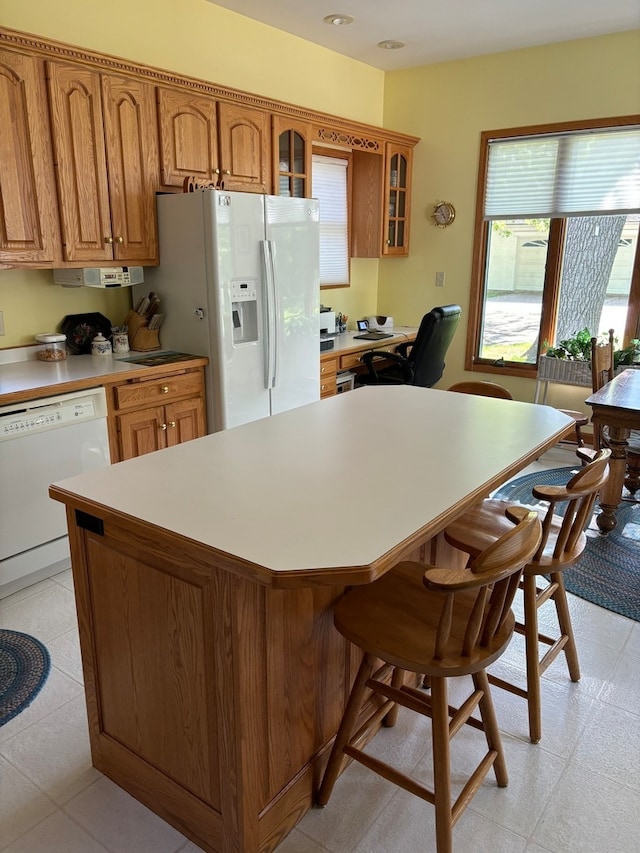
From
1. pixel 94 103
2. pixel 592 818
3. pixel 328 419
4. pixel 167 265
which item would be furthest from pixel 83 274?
pixel 592 818

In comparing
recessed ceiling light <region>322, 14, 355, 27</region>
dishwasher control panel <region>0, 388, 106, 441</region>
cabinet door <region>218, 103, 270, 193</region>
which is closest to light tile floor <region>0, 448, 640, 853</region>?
dishwasher control panel <region>0, 388, 106, 441</region>

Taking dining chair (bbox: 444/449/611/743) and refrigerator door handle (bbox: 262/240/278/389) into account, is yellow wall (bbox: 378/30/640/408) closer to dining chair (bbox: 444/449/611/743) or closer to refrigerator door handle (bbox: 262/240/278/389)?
refrigerator door handle (bbox: 262/240/278/389)

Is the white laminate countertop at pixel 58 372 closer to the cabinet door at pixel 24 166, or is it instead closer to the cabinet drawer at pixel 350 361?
the cabinet door at pixel 24 166

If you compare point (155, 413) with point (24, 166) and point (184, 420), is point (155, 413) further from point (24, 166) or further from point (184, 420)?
point (24, 166)

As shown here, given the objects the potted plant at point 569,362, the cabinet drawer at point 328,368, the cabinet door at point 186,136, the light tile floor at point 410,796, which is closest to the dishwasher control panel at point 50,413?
the light tile floor at point 410,796

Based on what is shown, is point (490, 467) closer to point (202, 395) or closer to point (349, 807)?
point (349, 807)

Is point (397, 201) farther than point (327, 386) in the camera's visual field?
Yes

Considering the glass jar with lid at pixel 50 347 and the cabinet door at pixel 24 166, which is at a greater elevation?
the cabinet door at pixel 24 166

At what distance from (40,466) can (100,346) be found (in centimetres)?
90

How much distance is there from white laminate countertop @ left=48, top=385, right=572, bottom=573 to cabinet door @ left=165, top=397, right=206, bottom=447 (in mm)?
1148

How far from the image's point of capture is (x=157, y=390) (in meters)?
3.17

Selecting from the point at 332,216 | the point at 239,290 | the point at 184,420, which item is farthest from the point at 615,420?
the point at 332,216

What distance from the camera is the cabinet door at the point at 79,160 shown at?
111 inches

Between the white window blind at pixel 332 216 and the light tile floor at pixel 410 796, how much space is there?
3.55m
